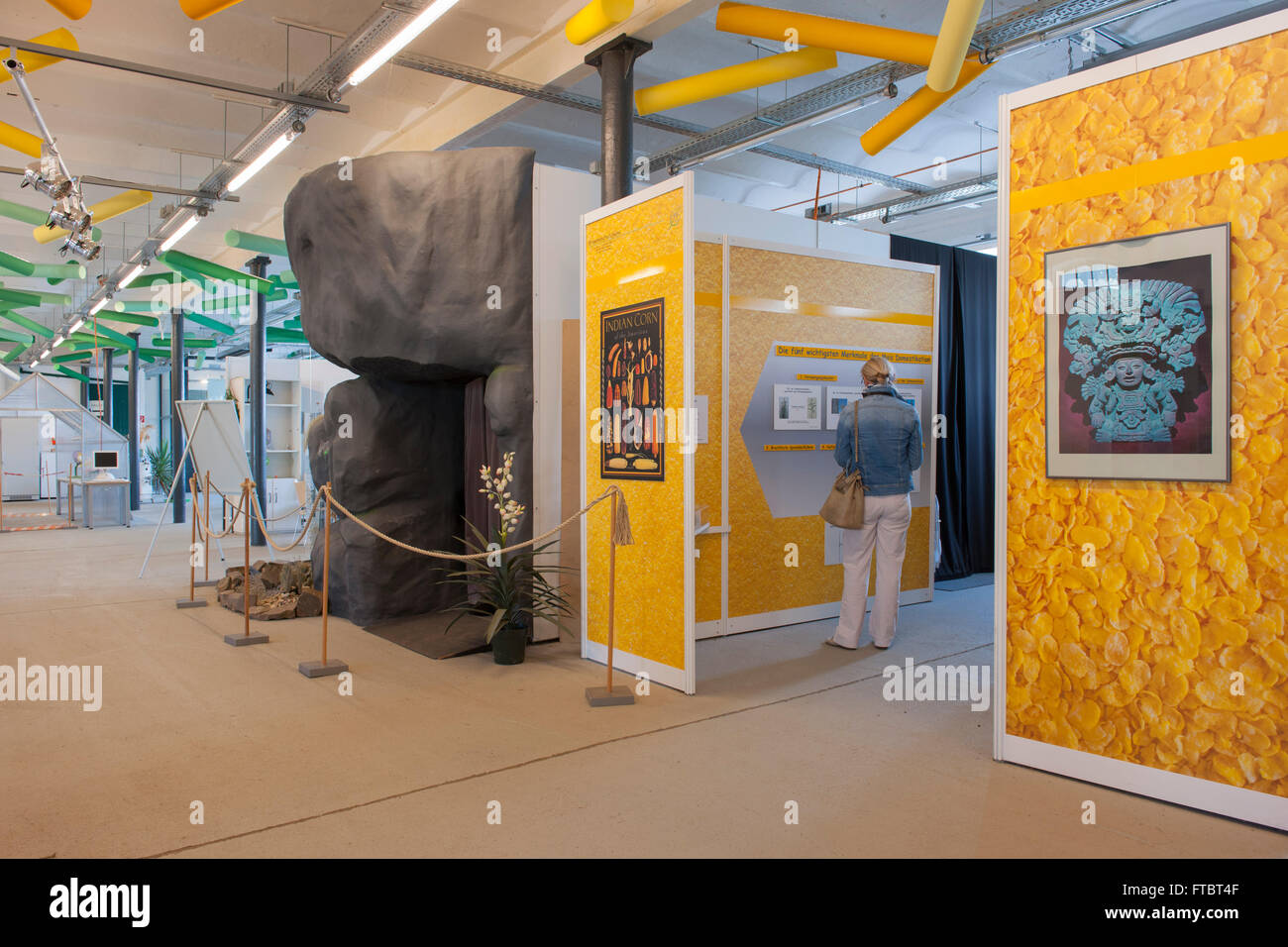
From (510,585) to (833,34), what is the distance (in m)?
4.04

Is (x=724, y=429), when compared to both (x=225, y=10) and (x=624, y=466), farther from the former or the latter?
(x=225, y=10)

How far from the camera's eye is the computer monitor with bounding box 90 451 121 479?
14680 mm

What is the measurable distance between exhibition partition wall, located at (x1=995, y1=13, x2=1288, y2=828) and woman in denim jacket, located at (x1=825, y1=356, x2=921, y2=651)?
1795 mm

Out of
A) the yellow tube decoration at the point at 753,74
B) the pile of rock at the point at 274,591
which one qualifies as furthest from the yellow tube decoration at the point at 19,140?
the yellow tube decoration at the point at 753,74

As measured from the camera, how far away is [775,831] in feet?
9.86

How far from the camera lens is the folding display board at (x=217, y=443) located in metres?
8.79

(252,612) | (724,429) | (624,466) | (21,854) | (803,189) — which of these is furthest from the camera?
(803,189)

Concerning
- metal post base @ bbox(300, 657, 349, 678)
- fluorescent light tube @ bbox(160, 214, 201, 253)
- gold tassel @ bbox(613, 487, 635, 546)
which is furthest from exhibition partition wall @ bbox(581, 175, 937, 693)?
fluorescent light tube @ bbox(160, 214, 201, 253)

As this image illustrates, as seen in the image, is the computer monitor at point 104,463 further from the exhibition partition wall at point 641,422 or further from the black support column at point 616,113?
the exhibition partition wall at point 641,422

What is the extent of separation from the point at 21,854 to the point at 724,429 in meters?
4.25

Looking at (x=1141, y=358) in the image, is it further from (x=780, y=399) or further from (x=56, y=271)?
(x=56, y=271)

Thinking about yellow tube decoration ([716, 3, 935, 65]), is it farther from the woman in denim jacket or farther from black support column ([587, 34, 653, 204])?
the woman in denim jacket
